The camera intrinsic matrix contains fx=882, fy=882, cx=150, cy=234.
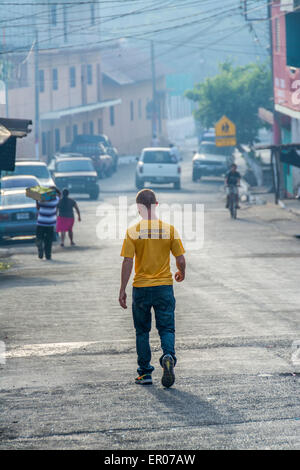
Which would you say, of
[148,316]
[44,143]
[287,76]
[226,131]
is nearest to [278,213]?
[287,76]

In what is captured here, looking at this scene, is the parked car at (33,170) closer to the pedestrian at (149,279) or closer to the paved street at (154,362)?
the paved street at (154,362)

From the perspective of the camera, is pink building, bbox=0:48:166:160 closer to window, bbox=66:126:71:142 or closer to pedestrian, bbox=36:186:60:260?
window, bbox=66:126:71:142

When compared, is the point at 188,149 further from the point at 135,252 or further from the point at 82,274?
the point at 135,252

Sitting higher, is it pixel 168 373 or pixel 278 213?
pixel 278 213

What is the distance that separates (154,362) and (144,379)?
0.90 metres

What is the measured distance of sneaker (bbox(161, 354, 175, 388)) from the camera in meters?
7.68

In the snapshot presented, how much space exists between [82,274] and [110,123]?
57.2 m

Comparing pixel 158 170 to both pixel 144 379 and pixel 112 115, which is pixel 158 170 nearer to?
pixel 112 115

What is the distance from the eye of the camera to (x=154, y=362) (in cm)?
882

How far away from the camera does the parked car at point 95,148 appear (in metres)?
50.5

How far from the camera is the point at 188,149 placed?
8438 centimetres

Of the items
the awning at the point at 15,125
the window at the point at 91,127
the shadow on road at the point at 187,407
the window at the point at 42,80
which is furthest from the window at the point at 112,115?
the shadow on road at the point at 187,407

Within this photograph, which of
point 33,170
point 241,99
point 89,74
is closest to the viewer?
point 33,170

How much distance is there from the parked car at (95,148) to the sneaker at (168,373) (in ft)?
139
